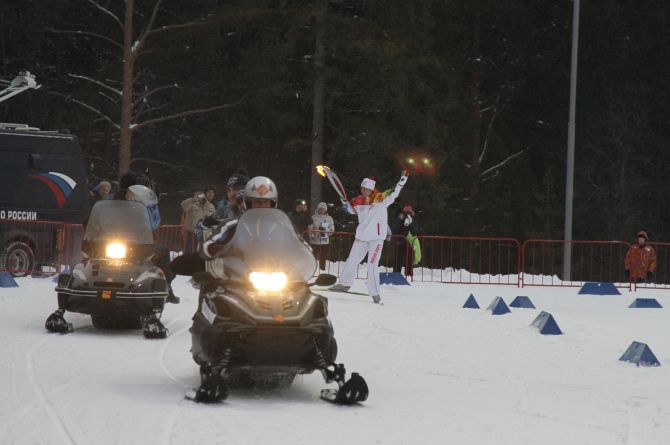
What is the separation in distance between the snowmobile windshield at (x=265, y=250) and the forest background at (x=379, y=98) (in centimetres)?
2572

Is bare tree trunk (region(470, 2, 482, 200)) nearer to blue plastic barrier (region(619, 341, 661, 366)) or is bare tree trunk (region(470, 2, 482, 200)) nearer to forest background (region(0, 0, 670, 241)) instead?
forest background (region(0, 0, 670, 241))

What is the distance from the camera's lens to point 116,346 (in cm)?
1175

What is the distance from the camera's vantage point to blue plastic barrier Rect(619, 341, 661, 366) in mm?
11680

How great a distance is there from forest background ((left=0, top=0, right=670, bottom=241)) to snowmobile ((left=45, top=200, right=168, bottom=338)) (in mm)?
21406

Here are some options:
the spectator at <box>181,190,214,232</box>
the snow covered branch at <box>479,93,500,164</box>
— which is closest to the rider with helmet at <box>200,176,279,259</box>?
the spectator at <box>181,190,214,232</box>

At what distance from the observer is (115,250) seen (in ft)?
42.1

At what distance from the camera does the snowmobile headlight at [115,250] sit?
1282 cm

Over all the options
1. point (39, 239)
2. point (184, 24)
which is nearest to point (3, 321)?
point (39, 239)

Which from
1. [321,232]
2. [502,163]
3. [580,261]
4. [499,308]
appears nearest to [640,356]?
[499,308]

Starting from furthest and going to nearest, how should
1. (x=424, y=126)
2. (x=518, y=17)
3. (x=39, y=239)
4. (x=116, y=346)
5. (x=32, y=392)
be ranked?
1. (x=518, y=17)
2. (x=424, y=126)
3. (x=39, y=239)
4. (x=116, y=346)
5. (x=32, y=392)

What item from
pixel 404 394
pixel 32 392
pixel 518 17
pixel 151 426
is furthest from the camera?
pixel 518 17

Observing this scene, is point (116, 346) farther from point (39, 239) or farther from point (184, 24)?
point (184, 24)

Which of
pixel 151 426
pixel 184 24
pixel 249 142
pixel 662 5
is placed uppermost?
pixel 662 5

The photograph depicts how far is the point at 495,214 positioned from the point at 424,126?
6304mm
